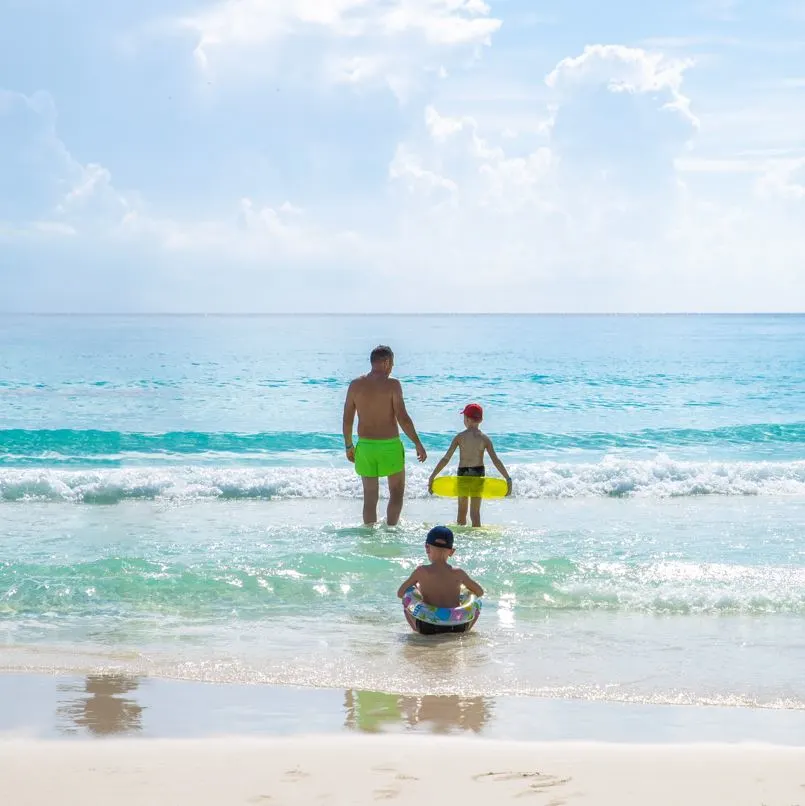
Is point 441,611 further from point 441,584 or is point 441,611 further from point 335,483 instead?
point 335,483

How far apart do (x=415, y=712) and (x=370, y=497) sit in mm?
5038

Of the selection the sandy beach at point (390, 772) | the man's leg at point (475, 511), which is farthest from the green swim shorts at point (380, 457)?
the sandy beach at point (390, 772)

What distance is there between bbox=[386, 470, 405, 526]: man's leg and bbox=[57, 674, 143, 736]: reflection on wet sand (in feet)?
15.0

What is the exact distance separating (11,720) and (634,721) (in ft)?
9.89

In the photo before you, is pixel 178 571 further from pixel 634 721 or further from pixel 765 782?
pixel 765 782

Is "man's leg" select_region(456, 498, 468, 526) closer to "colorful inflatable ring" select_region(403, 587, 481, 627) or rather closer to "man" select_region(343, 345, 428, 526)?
"man" select_region(343, 345, 428, 526)

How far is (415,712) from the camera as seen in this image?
4910 mm

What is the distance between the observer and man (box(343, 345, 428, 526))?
9.42 metres

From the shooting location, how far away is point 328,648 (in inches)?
240

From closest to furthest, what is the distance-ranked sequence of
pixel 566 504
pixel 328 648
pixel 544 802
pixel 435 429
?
pixel 544 802, pixel 328 648, pixel 566 504, pixel 435 429

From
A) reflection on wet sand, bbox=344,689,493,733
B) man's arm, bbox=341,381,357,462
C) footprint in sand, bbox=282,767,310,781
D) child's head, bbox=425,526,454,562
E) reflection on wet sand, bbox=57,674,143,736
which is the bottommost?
reflection on wet sand, bbox=57,674,143,736

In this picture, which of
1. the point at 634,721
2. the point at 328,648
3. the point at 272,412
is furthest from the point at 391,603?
the point at 272,412

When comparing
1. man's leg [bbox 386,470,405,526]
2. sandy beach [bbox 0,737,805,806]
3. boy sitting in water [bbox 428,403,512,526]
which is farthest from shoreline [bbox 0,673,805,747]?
boy sitting in water [bbox 428,403,512,526]

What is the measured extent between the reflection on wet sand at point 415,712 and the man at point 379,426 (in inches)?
168
